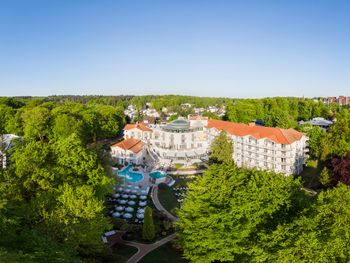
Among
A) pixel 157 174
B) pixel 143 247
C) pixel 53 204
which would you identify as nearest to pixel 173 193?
pixel 157 174

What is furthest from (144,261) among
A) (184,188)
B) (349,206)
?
(184,188)

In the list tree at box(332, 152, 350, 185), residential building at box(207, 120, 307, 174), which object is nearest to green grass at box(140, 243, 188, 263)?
tree at box(332, 152, 350, 185)

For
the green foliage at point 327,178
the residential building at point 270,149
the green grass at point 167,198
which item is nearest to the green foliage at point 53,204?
the green grass at point 167,198

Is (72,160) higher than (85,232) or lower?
higher

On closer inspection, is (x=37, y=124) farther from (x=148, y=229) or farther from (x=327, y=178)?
(x=327, y=178)

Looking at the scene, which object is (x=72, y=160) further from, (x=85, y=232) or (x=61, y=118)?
(x=61, y=118)

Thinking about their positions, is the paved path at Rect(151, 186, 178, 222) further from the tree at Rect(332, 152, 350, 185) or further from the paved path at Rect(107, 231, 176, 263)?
the tree at Rect(332, 152, 350, 185)
